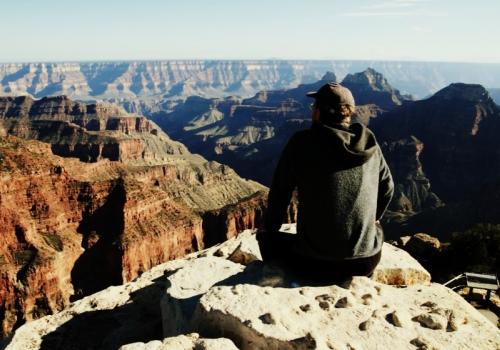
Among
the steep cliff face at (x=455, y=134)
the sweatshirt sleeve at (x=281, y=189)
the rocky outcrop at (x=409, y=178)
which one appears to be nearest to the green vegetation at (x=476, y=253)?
the sweatshirt sleeve at (x=281, y=189)

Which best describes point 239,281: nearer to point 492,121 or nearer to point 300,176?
point 300,176

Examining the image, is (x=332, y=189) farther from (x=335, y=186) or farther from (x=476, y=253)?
(x=476, y=253)

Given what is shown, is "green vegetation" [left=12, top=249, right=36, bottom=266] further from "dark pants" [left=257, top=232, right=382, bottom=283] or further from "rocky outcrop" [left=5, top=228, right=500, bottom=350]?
"dark pants" [left=257, top=232, right=382, bottom=283]

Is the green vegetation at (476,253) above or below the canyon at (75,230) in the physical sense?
above

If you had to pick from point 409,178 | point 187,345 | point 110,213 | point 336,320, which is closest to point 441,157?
point 409,178

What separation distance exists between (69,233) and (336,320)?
6423 centimetres

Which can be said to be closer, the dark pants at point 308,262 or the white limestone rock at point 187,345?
the white limestone rock at point 187,345

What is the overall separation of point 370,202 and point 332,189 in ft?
2.38

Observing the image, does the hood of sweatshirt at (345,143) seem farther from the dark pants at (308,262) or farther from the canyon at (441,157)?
the canyon at (441,157)

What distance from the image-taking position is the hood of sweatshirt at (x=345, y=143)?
6887 mm

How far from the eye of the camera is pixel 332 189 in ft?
22.9

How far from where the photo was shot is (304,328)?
649cm

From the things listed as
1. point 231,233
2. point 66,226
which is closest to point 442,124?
point 231,233

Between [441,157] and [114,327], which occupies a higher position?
[114,327]
